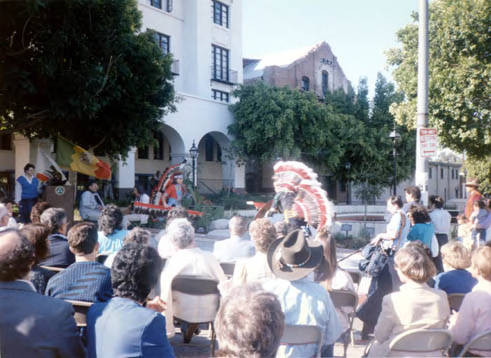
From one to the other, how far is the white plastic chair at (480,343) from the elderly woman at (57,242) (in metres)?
3.59

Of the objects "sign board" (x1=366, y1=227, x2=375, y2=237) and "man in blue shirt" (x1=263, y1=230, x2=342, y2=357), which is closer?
"man in blue shirt" (x1=263, y1=230, x2=342, y2=357)

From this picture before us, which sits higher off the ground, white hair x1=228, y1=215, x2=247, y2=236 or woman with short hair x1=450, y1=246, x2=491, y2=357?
white hair x1=228, y1=215, x2=247, y2=236

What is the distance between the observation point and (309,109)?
2448cm

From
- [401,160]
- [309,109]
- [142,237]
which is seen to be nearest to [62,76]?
[142,237]

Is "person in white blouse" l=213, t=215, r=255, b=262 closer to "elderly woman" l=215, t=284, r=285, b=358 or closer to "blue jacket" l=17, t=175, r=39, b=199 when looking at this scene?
"elderly woman" l=215, t=284, r=285, b=358

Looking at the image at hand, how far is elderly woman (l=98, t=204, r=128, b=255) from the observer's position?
5.19m

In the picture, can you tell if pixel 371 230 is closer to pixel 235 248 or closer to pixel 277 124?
pixel 277 124

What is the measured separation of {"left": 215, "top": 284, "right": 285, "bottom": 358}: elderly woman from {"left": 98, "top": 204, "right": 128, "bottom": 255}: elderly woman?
3513 millimetres

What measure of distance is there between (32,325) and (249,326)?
1.38 metres

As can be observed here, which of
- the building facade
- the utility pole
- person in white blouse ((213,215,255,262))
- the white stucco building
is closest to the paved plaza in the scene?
person in white blouse ((213,215,255,262))

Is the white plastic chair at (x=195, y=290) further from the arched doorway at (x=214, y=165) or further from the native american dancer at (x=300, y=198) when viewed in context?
the arched doorway at (x=214, y=165)

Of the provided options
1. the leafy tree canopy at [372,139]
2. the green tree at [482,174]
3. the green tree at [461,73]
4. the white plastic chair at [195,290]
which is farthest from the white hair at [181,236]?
the green tree at [482,174]

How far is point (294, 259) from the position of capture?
10.4 ft

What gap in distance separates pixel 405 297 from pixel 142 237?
2.47 meters
